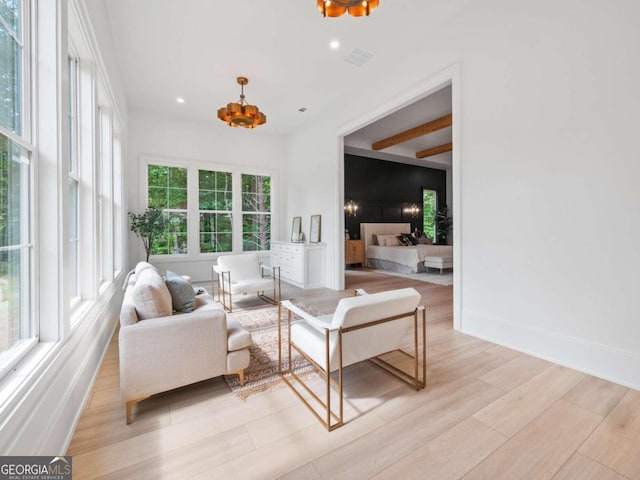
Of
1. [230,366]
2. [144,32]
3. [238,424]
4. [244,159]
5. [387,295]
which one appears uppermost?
[144,32]

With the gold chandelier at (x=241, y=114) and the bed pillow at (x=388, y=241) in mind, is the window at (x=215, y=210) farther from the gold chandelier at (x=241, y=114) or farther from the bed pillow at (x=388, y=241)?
the bed pillow at (x=388, y=241)

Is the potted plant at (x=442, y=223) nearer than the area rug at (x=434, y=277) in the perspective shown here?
No

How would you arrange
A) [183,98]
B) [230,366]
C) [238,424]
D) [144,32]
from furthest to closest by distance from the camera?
[183,98] → [144,32] → [230,366] → [238,424]

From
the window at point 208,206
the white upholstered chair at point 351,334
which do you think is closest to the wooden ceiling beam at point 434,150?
the window at point 208,206

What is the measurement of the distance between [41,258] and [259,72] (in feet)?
12.3

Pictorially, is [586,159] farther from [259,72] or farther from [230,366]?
[259,72]

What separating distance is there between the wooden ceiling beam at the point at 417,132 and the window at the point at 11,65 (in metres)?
6.09

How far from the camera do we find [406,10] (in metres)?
3.02

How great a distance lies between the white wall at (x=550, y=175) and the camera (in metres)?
2.06

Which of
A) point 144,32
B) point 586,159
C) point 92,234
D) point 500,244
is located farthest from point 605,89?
point 144,32

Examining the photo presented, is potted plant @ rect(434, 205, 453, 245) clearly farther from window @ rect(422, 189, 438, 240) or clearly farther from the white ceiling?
the white ceiling

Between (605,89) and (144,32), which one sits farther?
(144,32)

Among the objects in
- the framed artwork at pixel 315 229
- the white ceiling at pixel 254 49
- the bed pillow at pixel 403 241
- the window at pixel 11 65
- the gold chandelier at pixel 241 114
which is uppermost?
the white ceiling at pixel 254 49

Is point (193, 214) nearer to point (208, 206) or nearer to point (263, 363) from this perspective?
point (208, 206)
